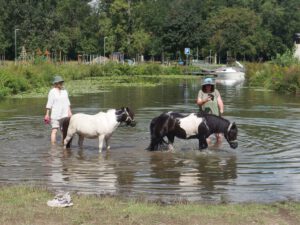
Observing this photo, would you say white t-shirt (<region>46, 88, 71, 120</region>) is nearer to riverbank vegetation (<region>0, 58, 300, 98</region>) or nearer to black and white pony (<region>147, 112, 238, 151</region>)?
black and white pony (<region>147, 112, 238, 151</region>)

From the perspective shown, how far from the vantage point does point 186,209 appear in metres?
7.66

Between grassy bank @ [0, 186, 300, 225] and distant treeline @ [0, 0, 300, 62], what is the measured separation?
8251 cm

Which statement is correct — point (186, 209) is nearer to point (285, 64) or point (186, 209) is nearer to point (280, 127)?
point (280, 127)

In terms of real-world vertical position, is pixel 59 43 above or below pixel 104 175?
above

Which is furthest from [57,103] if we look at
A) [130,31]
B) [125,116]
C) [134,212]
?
[130,31]

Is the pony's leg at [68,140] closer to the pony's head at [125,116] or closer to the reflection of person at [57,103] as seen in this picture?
the reflection of person at [57,103]

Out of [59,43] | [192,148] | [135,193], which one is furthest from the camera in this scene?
[59,43]

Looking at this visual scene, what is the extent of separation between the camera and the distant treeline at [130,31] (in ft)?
318

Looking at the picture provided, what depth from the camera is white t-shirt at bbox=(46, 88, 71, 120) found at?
14.5m

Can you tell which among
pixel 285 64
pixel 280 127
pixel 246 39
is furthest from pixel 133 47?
pixel 280 127

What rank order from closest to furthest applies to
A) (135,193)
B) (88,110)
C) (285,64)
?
(135,193)
(88,110)
(285,64)

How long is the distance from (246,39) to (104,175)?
311 feet

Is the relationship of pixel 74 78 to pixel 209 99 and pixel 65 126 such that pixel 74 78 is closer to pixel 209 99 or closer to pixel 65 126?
pixel 65 126

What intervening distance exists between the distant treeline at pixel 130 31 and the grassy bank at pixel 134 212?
8251 centimetres
